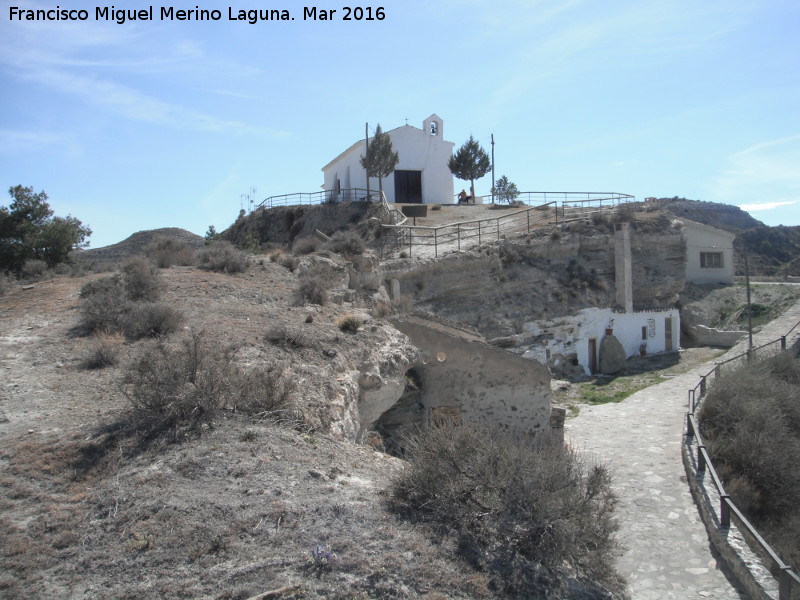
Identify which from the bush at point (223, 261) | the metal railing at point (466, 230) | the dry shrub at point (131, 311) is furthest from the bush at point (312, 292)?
the metal railing at point (466, 230)

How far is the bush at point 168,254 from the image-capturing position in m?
15.1

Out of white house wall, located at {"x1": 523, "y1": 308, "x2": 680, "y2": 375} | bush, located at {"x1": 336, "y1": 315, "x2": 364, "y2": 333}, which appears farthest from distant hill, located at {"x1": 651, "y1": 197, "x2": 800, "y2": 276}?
bush, located at {"x1": 336, "y1": 315, "x2": 364, "y2": 333}

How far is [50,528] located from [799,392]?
17.6 m

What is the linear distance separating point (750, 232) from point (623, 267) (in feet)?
140

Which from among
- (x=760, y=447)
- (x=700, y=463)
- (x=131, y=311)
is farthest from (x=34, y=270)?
(x=760, y=447)

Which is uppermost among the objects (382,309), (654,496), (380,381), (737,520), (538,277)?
(538,277)

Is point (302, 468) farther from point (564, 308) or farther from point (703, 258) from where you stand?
point (703, 258)

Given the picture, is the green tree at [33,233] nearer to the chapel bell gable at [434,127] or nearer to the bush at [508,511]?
the bush at [508,511]

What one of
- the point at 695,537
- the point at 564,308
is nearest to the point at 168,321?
the point at 695,537

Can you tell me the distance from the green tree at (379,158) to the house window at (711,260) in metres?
19.6

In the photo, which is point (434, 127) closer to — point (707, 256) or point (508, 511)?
point (707, 256)

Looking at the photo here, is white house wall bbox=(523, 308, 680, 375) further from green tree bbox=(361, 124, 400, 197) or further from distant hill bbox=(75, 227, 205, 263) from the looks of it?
distant hill bbox=(75, 227, 205, 263)

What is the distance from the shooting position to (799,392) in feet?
51.7

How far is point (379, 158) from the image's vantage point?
33844 millimetres
